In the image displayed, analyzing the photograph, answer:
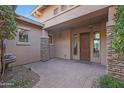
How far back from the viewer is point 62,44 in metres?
11.1

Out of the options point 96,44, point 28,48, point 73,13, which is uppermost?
point 73,13

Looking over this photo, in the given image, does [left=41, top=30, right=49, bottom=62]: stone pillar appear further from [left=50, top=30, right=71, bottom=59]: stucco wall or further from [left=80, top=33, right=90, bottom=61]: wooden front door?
[left=80, top=33, right=90, bottom=61]: wooden front door

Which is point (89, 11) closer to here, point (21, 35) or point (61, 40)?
point (21, 35)

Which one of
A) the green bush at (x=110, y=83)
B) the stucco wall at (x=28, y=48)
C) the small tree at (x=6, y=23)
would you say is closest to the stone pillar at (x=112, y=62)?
the green bush at (x=110, y=83)

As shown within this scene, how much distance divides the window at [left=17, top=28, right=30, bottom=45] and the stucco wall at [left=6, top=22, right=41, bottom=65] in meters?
0.23

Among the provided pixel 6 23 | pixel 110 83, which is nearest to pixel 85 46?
pixel 110 83

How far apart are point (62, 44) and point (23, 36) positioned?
162 inches

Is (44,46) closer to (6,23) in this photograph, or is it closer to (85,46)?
(85,46)

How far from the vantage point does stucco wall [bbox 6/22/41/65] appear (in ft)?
22.8

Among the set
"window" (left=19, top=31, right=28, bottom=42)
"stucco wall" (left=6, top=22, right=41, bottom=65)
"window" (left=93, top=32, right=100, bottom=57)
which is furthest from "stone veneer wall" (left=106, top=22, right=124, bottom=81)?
"window" (left=19, top=31, right=28, bottom=42)

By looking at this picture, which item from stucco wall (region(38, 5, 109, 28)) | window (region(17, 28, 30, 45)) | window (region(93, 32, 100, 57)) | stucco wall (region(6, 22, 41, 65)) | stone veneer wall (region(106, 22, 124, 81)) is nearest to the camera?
stone veneer wall (region(106, 22, 124, 81))

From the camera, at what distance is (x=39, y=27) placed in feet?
29.9

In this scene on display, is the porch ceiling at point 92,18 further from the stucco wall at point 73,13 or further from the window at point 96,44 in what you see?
the window at point 96,44

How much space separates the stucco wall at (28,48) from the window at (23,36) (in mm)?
231
